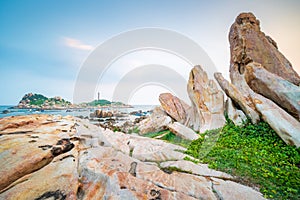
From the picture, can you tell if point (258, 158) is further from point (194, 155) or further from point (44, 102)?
point (44, 102)

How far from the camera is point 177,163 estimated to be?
21.9ft

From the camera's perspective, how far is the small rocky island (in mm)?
3982

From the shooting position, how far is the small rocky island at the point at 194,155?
3982 mm

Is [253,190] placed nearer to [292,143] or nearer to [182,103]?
[292,143]

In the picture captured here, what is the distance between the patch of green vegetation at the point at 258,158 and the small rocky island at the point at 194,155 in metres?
0.04

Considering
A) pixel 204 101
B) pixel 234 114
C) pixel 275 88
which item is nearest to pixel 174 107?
pixel 204 101

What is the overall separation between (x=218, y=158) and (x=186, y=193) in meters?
4.22

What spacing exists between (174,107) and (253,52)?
1038 cm

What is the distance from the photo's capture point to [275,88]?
1035cm

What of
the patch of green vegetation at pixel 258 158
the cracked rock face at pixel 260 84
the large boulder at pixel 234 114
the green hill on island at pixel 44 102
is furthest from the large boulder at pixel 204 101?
the green hill on island at pixel 44 102

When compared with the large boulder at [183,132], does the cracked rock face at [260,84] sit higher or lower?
higher

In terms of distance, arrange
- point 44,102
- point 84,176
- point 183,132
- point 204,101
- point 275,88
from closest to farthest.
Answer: point 84,176 → point 275,88 → point 183,132 → point 204,101 → point 44,102

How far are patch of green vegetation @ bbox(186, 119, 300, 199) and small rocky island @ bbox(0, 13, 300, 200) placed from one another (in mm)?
36

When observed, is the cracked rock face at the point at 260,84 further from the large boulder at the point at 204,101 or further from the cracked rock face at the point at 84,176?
the cracked rock face at the point at 84,176
